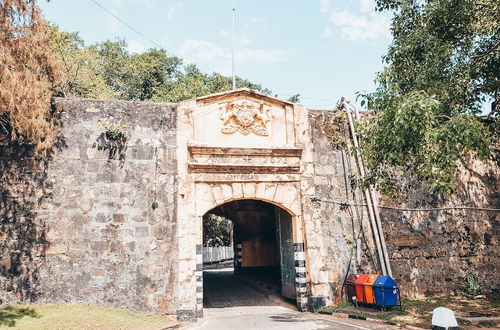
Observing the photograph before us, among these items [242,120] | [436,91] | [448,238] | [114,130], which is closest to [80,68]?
[114,130]

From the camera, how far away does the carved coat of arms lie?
29.6 ft

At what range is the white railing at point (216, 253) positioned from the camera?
92.1ft

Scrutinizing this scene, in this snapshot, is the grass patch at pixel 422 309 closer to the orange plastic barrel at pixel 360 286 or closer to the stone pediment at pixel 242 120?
the orange plastic barrel at pixel 360 286

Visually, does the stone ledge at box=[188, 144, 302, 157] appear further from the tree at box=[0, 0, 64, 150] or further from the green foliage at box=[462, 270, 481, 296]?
the green foliage at box=[462, 270, 481, 296]

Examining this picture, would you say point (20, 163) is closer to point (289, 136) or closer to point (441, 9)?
point (289, 136)

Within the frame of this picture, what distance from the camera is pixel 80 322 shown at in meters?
6.30

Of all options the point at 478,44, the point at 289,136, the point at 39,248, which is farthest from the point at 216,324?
the point at 478,44

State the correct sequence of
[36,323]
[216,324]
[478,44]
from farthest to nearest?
[478,44] → [216,324] → [36,323]

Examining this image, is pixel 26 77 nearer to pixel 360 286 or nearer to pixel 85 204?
pixel 85 204

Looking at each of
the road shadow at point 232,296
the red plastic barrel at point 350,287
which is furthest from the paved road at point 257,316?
the red plastic barrel at point 350,287

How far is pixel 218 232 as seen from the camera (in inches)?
1271

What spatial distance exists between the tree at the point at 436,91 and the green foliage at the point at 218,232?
22714mm

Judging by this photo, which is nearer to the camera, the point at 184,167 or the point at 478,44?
the point at 478,44

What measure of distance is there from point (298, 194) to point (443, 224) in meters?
3.95
